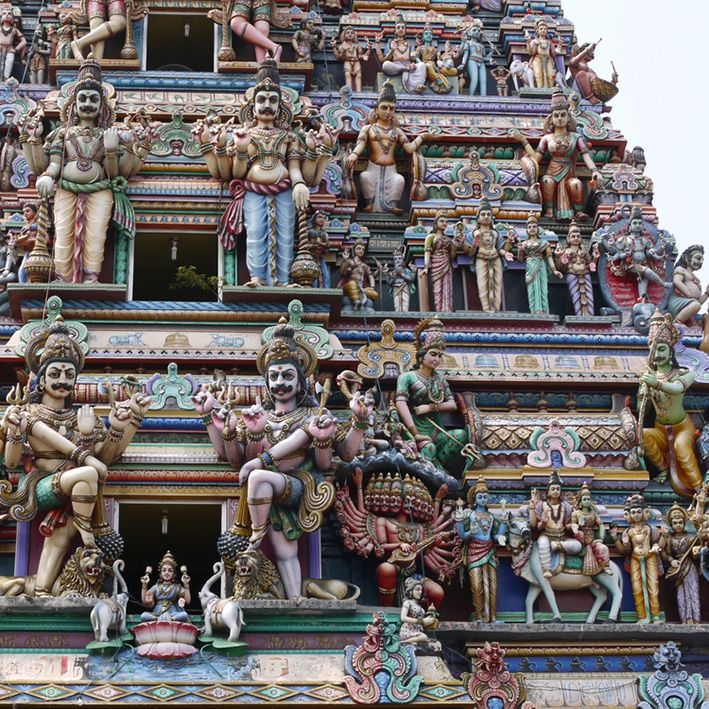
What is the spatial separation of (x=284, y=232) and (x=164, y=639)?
24.0ft

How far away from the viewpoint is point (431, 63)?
30844 millimetres

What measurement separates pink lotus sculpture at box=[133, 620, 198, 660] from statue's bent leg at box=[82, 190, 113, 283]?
6435mm

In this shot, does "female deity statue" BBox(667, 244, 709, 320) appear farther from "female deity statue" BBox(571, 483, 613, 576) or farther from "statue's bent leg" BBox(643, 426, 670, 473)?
"female deity statue" BBox(571, 483, 613, 576)

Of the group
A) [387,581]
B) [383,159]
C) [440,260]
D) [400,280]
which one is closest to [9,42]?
[383,159]

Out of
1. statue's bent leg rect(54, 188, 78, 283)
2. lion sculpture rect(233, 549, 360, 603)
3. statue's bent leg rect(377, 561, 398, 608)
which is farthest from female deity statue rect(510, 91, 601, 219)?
lion sculpture rect(233, 549, 360, 603)

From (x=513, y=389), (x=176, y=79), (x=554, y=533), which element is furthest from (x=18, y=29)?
(x=554, y=533)

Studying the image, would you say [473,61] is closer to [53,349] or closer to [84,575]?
[53,349]

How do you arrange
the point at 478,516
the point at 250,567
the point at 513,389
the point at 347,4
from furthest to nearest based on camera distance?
1. the point at 347,4
2. the point at 513,389
3. the point at 478,516
4. the point at 250,567

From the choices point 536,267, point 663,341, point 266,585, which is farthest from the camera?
point 536,267

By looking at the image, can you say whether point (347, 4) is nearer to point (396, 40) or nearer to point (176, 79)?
point (396, 40)

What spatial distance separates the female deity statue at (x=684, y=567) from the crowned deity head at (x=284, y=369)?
481 centimetres

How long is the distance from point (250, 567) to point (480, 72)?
11.7 metres

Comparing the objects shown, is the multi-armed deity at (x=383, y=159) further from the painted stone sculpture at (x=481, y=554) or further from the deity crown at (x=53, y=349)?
the painted stone sculpture at (x=481, y=554)

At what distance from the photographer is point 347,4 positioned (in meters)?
32.6
